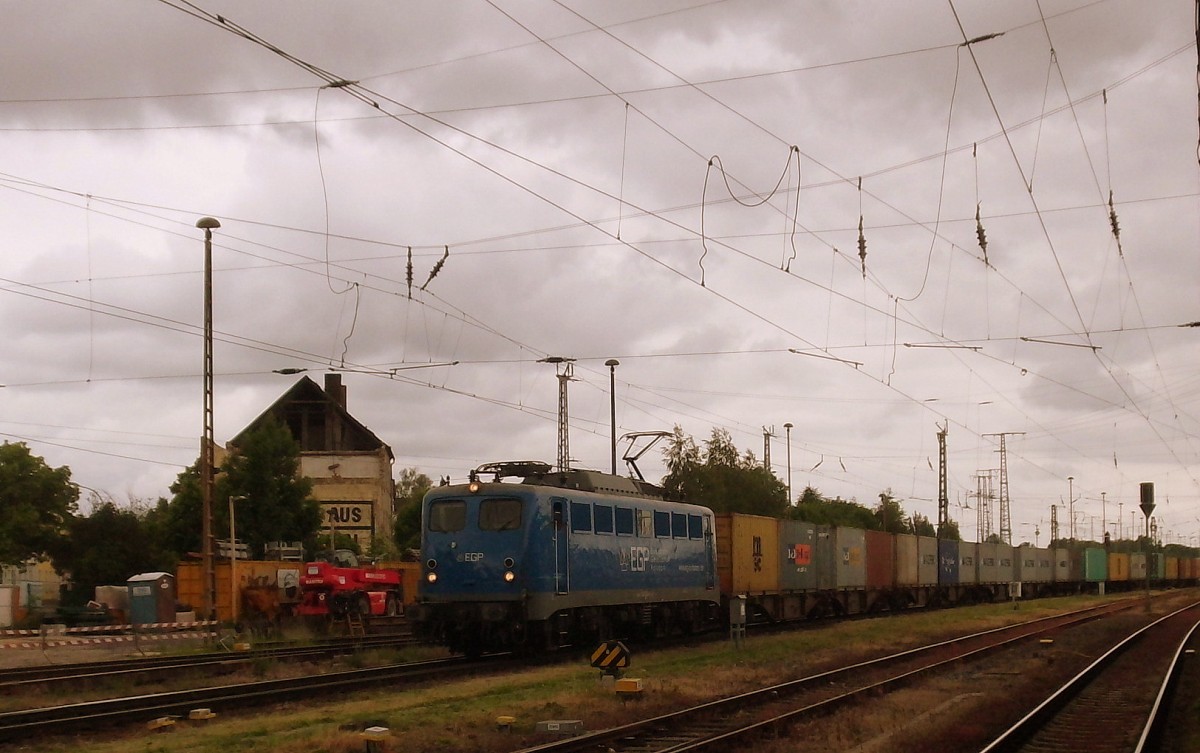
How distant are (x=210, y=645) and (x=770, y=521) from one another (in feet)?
52.0

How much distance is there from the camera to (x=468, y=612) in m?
23.0

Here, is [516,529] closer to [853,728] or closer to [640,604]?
[640,604]

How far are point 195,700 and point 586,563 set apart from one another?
9.12 m

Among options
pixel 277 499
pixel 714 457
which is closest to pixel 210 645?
pixel 277 499

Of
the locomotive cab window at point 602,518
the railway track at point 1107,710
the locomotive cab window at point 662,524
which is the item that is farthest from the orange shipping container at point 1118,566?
the locomotive cab window at point 602,518

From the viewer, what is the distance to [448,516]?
24.2 m

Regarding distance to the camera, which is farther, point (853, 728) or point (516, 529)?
point (516, 529)

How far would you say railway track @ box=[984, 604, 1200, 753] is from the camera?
14.6 metres

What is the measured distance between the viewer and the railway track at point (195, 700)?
14.4 meters

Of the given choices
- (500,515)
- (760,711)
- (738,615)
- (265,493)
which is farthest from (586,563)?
(265,493)

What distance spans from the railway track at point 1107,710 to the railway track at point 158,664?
13250 mm

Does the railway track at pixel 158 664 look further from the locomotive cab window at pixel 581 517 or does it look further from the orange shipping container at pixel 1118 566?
the orange shipping container at pixel 1118 566

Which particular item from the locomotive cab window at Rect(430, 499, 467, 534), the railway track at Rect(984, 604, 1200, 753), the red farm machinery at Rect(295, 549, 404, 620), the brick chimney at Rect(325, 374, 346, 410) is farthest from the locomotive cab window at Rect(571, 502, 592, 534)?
the brick chimney at Rect(325, 374, 346, 410)

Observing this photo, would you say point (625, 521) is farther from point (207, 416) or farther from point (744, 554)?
point (207, 416)
